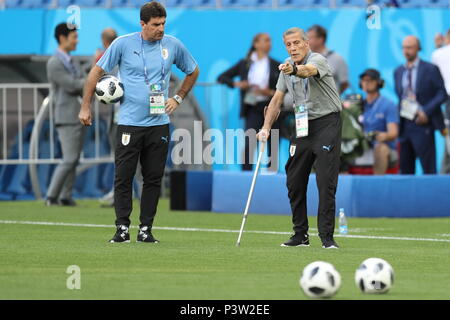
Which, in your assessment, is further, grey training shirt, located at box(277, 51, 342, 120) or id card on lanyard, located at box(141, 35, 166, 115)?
id card on lanyard, located at box(141, 35, 166, 115)

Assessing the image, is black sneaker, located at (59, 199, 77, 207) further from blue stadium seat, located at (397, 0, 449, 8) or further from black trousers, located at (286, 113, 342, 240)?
black trousers, located at (286, 113, 342, 240)

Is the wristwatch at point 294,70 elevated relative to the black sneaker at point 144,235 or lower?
elevated

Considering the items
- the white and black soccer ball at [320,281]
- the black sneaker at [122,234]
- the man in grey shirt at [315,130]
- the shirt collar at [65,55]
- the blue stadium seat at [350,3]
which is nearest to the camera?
the white and black soccer ball at [320,281]

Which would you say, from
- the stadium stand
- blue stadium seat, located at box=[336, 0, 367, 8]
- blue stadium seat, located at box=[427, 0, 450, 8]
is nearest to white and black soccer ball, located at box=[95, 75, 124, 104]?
the stadium stand

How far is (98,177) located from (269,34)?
3628 millimetres

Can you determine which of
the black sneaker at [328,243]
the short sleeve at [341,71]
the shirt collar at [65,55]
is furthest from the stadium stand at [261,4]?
the black sneaker at [328,243]

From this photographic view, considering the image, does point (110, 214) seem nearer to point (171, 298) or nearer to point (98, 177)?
point (98, 177)

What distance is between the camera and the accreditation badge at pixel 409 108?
18.7 metres

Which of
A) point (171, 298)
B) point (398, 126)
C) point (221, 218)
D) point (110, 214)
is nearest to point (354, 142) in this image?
point (398, 126)

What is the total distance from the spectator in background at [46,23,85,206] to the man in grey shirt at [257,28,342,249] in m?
7.12

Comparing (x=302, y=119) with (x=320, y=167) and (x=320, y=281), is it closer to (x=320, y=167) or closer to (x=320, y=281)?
(x=320, y=167)

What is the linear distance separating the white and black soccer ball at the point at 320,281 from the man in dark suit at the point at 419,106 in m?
10.2

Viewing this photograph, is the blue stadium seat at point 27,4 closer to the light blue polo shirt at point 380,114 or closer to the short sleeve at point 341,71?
the short sleeve at point 341,71

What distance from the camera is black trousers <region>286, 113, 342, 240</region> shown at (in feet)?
41.8
